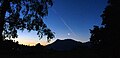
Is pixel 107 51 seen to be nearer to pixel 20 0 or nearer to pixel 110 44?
pixel 110 44

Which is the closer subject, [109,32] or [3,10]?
[109,32]

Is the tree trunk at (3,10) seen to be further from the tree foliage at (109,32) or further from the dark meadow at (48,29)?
the tree foliage at (109,32)

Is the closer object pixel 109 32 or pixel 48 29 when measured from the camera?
pixel 109 32

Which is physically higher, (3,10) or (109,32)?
(3,10)

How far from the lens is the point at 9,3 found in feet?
98.0

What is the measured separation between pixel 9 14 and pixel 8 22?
118cm

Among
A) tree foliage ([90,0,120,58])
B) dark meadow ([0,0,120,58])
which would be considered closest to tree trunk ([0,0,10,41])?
dark meadow ([0,0,120,58])

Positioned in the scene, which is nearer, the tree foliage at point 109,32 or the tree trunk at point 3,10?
the tree foliage at point 109,32

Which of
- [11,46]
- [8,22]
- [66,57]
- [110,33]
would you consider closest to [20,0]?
[8,22]

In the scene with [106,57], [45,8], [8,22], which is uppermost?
[45,8]

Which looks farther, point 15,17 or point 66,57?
point 66,57

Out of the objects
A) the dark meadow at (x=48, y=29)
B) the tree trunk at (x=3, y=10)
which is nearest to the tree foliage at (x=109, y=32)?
the dark meadow at (x=48, y=29)

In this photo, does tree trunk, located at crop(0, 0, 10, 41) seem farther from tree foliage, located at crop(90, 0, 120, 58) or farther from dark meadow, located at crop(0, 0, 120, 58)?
tree foliage, located at crop(90, 0, 120, 58)

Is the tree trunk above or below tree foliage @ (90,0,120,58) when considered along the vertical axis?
above
